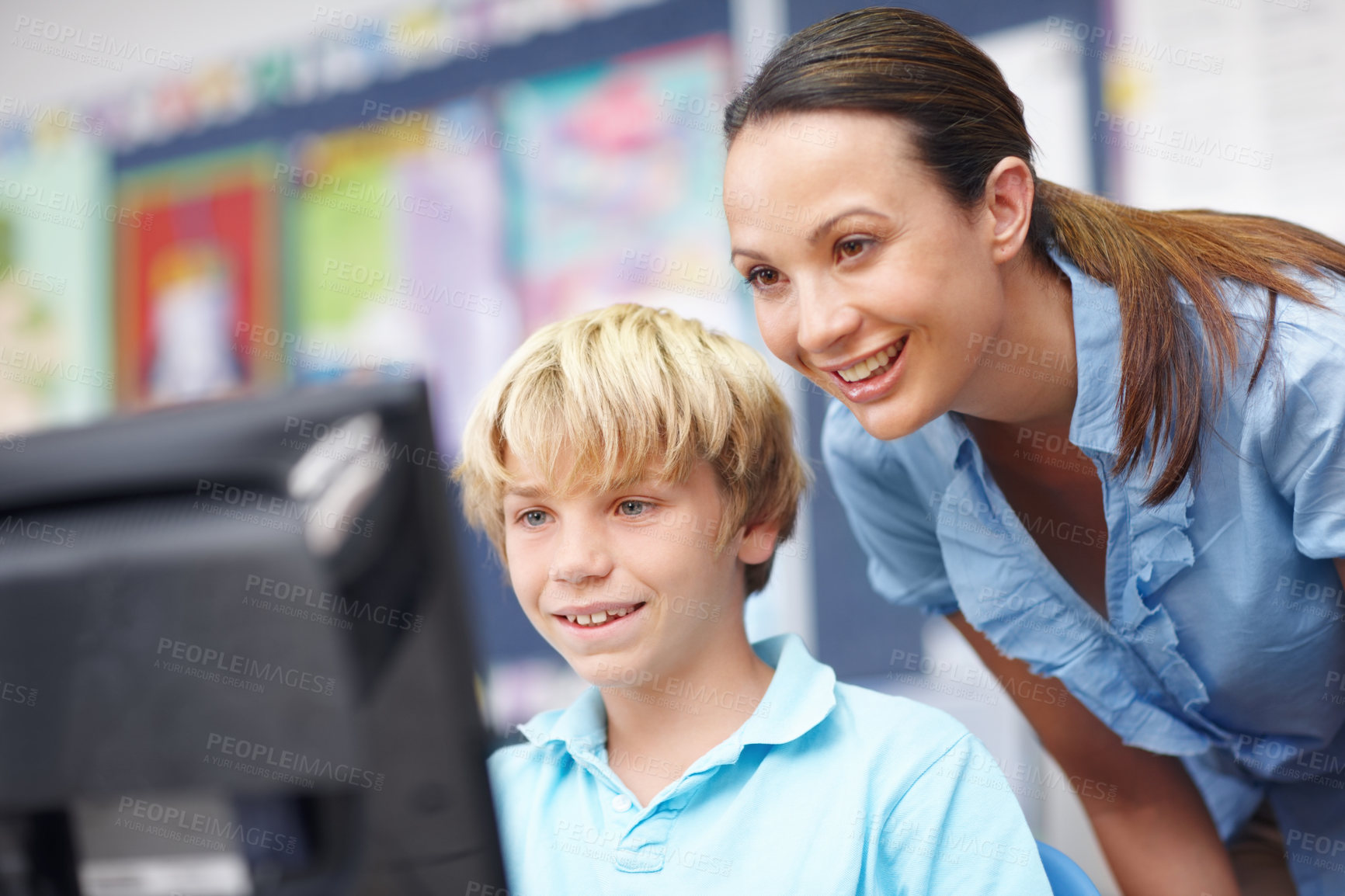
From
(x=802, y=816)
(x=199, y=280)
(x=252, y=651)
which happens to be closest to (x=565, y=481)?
(x=802, y=816)

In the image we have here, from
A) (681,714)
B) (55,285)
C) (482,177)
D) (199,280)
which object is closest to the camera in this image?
(681,714)

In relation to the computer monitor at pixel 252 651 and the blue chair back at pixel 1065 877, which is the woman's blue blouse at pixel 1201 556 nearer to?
the blue chair back at pixel 1065 877

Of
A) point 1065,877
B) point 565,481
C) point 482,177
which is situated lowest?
point 1065,877

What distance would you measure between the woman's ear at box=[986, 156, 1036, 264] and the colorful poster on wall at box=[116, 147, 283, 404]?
2008 mm

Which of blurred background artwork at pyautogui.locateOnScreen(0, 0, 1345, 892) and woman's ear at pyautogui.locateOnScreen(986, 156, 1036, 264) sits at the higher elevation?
blurred background artwork at pyautogui.locateOnScreen(0, 0, 1345, 892)

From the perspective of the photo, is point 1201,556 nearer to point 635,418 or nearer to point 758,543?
point 758,543

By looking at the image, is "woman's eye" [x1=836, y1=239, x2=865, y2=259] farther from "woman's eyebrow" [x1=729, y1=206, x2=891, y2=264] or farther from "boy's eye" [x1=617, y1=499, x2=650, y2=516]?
"boy's eye" [x1=617, y1=499, x2=650, y2=516]

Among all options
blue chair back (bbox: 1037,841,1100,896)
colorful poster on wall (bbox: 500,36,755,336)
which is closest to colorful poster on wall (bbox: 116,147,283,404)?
colorful poster on wall (bbox: 500,36,755,336)

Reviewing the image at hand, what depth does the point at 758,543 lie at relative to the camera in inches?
36.2

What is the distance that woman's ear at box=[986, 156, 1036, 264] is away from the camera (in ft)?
2.81

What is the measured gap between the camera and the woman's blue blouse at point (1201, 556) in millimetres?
831

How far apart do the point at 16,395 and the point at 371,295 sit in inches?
43.3

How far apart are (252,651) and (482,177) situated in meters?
2.01

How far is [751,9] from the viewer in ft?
6.64
